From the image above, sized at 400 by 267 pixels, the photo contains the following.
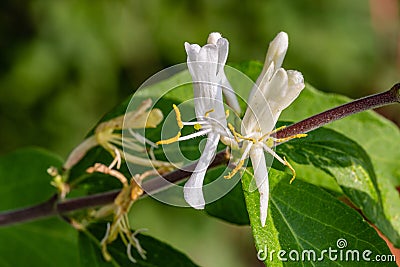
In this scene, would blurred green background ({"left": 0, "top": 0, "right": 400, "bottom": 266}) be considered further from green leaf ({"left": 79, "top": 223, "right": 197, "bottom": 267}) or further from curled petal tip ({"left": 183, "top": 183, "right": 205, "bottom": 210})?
curled petal tip ({"left": 183, "top": 183, "right": 205, "bottom": 210})

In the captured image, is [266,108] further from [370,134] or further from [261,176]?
[370,134]

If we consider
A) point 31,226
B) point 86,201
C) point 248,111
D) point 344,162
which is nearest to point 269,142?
point 248,111

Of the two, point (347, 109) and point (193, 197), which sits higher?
point (347, 109)

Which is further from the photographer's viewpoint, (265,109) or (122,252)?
(122,252)

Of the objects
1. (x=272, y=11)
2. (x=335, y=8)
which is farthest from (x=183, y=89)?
(x=335, y=8)

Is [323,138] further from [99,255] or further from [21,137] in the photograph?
[21,137]

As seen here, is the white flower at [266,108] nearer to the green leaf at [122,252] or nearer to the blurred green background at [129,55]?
the green leaf at [122,252]

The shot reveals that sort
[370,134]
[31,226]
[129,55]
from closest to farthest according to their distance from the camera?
[370,134] → [31,226] → [129,55]

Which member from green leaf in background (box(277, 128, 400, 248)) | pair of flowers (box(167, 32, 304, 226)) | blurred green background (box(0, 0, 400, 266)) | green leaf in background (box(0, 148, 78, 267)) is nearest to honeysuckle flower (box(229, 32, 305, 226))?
pair of flowers (box(167, 32, 304, 226))

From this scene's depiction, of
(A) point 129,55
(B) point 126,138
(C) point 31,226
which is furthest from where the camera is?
(A) point 129,55
